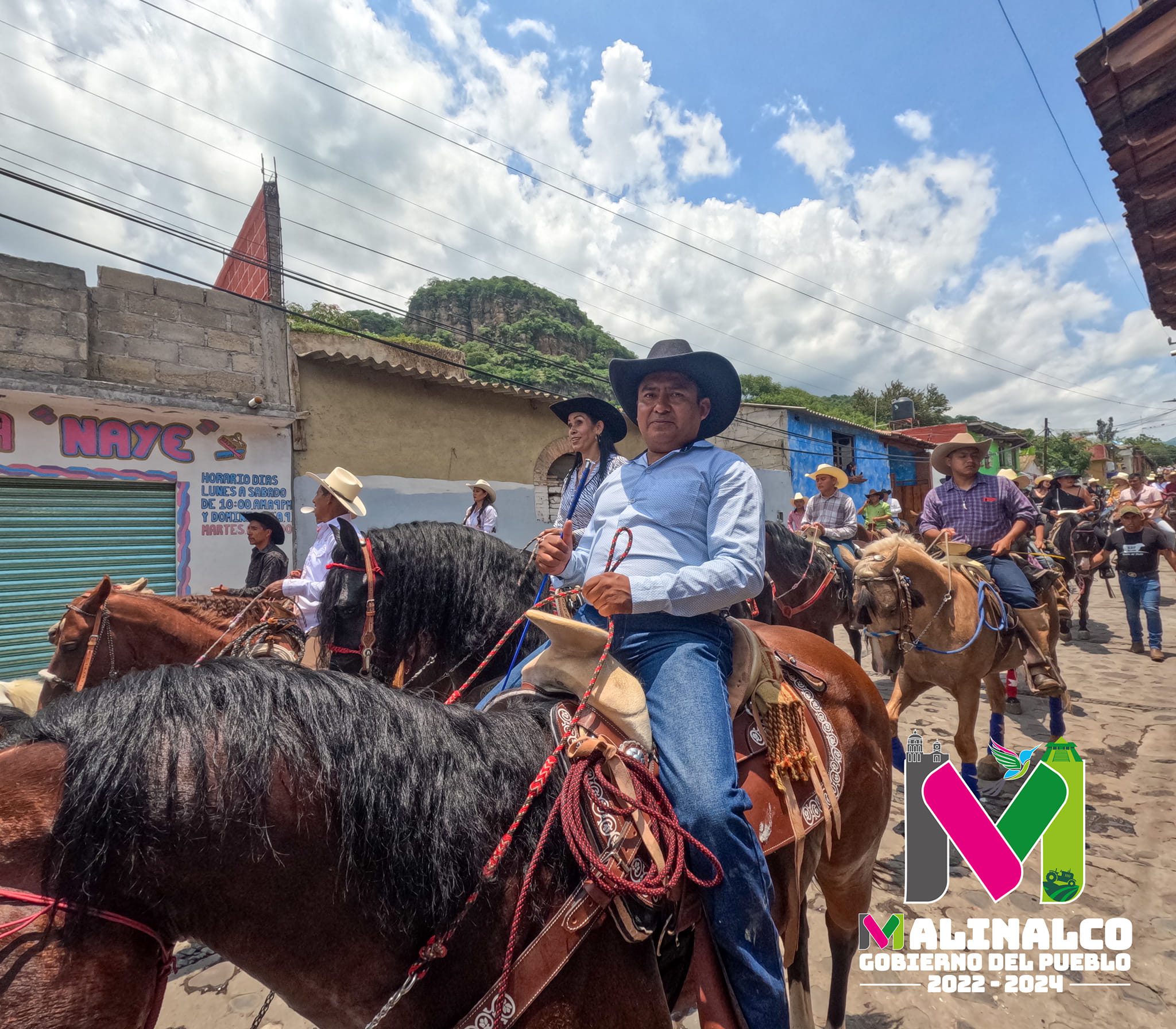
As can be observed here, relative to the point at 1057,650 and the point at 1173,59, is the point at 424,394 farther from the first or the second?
the point at 1057,650

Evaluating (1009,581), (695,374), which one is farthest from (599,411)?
(1009,581)

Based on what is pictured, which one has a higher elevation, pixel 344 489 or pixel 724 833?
pixel 344 489

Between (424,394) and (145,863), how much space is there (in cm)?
993

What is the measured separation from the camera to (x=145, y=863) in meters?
0.93

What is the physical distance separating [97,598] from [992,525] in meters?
6.61

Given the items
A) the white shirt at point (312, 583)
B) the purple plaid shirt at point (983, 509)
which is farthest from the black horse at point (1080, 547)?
the white shirt at point (312, 583)

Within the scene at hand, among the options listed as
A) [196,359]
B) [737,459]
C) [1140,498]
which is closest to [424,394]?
[196,359]

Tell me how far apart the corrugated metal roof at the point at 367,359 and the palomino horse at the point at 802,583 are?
6.41 meters

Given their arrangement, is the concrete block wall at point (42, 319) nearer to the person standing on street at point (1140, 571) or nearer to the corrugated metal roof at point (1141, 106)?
the corrugated metal roof at point (1141, 106)

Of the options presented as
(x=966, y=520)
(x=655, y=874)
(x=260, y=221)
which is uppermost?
(x=260, y=221)

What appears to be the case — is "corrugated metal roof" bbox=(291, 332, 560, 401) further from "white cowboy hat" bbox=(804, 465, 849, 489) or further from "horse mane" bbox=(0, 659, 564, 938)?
"horse mane" bbox=(0, 659, 564, 938)

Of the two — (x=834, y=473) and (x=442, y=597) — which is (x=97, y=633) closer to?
(x=442, y=597)

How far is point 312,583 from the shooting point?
3.52 m

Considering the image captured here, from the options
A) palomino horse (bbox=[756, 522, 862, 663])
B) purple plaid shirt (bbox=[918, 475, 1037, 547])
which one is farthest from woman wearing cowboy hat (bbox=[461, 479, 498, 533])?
purple plaid shirt (bbox=[918, 475, 1037, 547])
